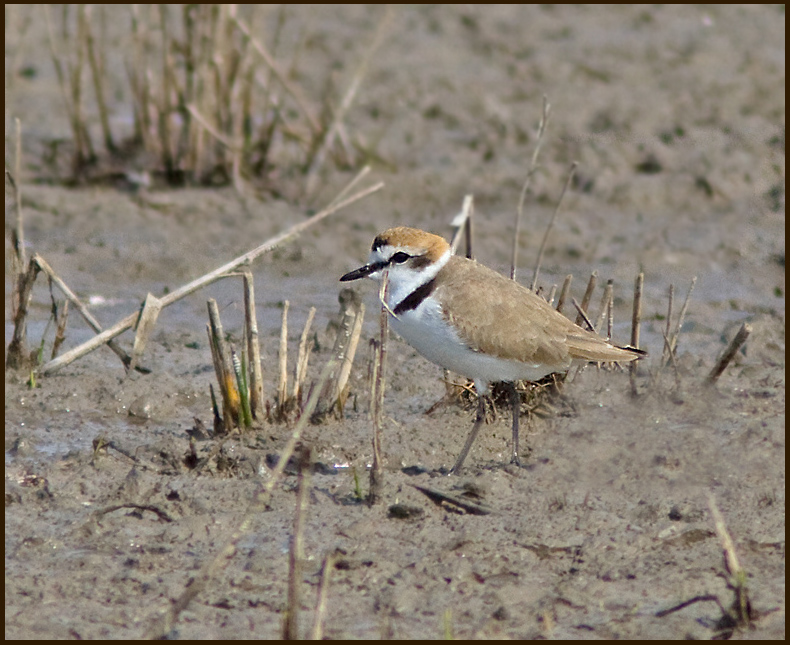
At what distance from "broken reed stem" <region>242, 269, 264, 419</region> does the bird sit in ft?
1.61

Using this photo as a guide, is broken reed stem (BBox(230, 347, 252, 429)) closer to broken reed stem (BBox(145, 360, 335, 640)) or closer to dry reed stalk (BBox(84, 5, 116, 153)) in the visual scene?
broken reed stem (BBox(145, 360, 335, 640))

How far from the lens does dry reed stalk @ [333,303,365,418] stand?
207 inches

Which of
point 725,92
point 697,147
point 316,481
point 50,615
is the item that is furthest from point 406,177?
point 50,615

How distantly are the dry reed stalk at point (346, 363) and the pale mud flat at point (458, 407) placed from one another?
0.44 feet

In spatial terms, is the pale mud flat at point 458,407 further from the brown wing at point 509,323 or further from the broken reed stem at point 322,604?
the brown wing at point 509,323

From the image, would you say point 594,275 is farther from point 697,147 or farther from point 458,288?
point 697,147

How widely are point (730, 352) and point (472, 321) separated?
1457 mm

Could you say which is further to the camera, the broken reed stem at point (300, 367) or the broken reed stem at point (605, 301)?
the broken reed stem at point (605, 301)

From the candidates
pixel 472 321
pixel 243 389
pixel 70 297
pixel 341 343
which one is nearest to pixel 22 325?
pixel 70 297

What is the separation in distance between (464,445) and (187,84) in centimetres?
440

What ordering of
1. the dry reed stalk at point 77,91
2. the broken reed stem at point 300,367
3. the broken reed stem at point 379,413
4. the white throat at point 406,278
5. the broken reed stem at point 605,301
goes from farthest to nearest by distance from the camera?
1. the dry reed stalk at point 77,91
2. the broken reed stem at point 605,301
3. the broken reed stem at point 300,367
4. the white throat at point 406,278
5. the broken reed stem at point 379,413

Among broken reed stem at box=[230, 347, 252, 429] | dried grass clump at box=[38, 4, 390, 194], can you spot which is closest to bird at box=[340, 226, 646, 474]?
broken reed stem at box=[230, 347, 252, 429]

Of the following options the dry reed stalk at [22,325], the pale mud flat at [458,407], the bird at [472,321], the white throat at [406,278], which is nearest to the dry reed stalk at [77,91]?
the pale mud flat at [458,407]

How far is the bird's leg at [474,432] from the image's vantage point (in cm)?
498
